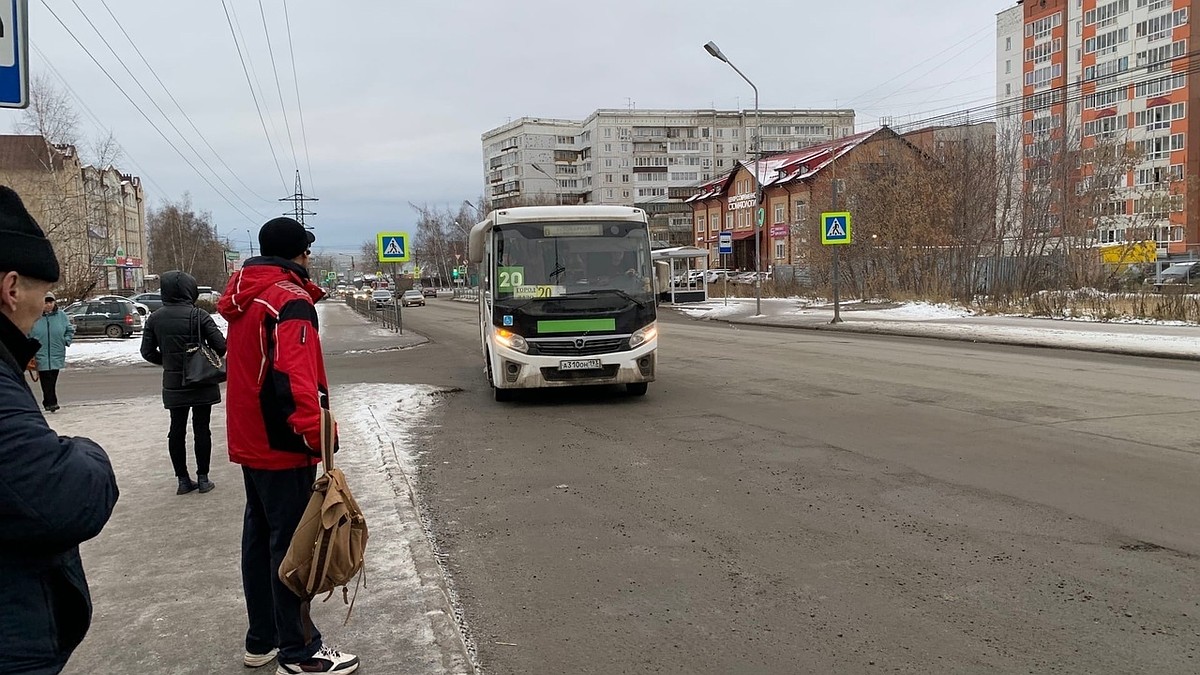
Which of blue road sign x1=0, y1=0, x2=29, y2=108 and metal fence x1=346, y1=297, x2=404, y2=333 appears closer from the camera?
blue road sign x1=0, y1=0, x2=29, y2=108

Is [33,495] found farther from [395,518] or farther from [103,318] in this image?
[103,318]

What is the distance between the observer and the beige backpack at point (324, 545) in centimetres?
316

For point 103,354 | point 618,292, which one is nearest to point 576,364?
point 618,292

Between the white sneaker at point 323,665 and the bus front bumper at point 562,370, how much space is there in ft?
24.0

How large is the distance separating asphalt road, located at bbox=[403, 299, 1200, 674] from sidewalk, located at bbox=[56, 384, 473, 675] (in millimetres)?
269

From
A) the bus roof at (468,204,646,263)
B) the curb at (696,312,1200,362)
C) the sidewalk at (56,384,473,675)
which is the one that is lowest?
the curb at (696,312,1200,362)

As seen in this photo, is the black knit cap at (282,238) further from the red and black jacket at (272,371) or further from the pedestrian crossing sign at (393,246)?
the pedestrian crossing sign at (393,246)

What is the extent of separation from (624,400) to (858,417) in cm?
327

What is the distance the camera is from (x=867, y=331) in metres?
24.1

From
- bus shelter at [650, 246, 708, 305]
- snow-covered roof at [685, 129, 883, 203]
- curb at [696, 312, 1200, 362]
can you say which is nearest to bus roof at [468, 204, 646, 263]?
curb at [696, 312, 1200, 362]

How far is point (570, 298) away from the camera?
10.8 metres

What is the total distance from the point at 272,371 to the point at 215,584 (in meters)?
1.92

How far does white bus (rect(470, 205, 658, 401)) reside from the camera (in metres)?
10.8

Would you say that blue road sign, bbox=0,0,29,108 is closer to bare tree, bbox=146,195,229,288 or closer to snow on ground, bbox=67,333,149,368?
snow on ground, bbox=67,333,149,368
